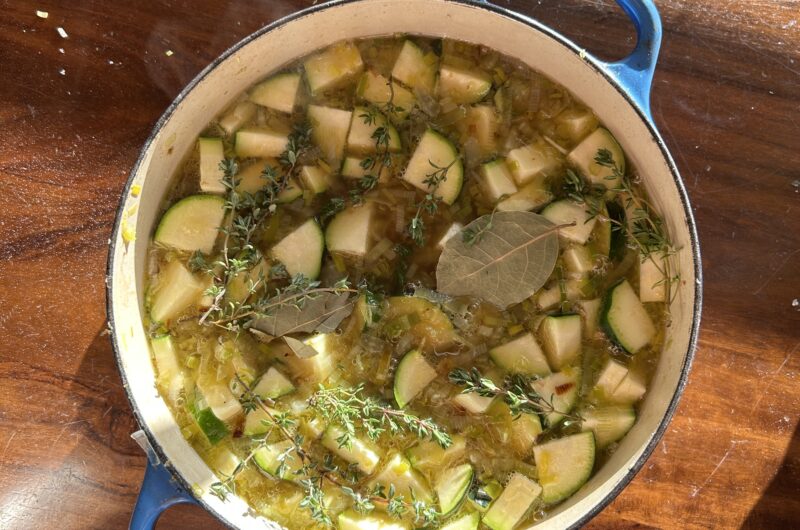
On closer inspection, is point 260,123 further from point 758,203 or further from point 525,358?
point 758,203

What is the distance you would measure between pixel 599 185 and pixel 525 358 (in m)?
0.40

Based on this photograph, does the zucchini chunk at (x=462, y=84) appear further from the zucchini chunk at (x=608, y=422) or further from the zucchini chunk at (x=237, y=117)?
the zucchini chunk at (x=608, y=422)

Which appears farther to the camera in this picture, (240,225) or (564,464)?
(564,464)

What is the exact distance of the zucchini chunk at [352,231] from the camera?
1528mm

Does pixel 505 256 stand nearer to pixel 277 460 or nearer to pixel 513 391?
pixel 513 391

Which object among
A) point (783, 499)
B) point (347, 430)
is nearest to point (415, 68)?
point (347, 430)

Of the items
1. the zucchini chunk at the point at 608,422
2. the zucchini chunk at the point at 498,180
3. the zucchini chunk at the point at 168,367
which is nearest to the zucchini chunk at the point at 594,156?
the zucchini chunk at the point at 498,180

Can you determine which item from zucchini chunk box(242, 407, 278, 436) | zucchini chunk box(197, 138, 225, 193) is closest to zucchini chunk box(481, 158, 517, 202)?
zucchini chunk box(197, 138, 225, 193)

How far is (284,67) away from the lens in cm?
159

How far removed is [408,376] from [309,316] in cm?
25

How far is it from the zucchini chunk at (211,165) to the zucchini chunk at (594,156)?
747 millimetres

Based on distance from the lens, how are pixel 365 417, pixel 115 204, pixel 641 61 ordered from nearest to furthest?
pixel 641 61 → pixel 365 417 → pixel 115 204

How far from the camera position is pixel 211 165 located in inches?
60.3

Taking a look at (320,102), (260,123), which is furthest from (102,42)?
(320,102)
